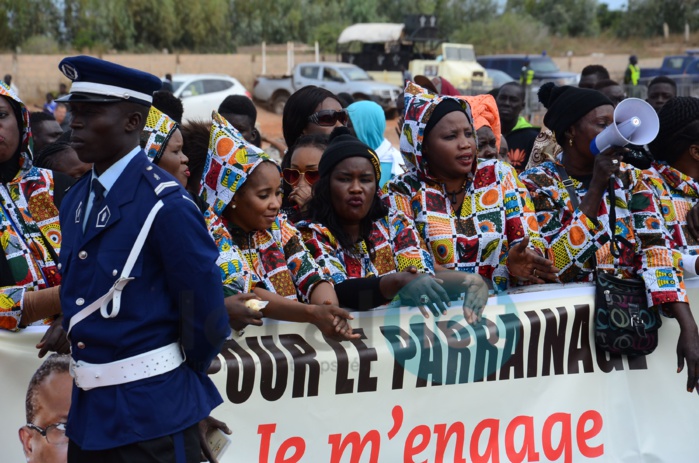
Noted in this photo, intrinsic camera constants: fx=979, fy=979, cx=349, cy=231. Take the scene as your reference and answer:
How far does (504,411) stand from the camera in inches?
192

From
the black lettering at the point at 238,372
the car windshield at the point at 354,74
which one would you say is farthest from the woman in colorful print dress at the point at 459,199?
the car windshield at the point at 354,74

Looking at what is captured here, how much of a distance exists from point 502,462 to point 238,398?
1.41 metres

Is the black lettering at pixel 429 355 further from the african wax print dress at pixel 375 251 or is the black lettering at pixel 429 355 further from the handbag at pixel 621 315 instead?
the handbag at pixel 621 315

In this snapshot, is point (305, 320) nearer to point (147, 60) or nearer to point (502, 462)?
point (502, 462)

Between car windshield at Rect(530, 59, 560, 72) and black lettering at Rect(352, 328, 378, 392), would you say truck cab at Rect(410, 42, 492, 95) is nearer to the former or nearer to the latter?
car windshield at Rect(530, 59, 560, 72)

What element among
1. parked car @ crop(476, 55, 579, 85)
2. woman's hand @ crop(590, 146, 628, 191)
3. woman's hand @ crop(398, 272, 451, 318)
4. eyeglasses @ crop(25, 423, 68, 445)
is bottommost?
parked car @ crop(476, 55, 579, 85)

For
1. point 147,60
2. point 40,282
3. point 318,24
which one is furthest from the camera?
point 318,24

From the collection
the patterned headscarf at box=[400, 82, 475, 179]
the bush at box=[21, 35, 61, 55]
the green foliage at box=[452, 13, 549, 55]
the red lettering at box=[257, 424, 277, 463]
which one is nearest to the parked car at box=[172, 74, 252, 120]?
the bush at box=[21, 35, 61, 55]

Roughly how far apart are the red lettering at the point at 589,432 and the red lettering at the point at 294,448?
1.47 metres

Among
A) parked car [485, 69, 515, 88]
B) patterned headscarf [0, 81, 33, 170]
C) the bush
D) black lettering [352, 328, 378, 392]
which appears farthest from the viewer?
the bush

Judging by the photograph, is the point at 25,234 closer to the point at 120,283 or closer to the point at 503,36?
the point at 120,283

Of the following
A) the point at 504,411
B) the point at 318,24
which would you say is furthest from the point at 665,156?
the point at 318,24

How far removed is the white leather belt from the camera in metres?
3.06

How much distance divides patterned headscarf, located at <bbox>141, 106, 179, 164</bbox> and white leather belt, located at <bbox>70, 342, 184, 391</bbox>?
1.43 m
